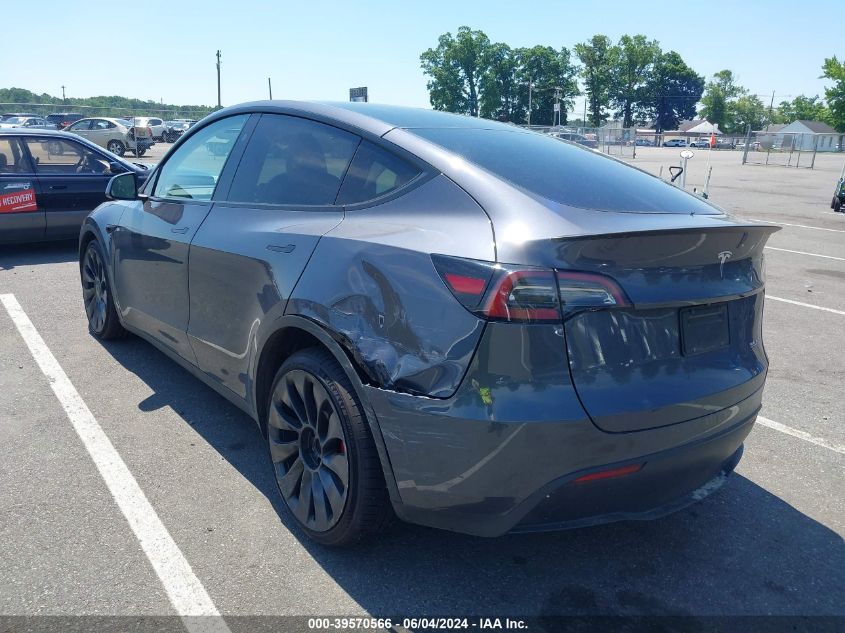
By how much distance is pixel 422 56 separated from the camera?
355ft

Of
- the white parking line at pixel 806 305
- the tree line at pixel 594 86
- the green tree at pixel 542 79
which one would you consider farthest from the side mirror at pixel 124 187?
the green tree at pixel 542 79

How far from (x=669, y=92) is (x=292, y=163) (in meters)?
147

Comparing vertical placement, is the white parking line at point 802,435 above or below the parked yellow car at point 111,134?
below

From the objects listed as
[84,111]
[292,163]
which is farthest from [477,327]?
[84,111]

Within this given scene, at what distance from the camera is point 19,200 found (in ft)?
27.5

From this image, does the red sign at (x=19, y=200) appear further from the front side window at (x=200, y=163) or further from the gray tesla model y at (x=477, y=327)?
the gray tesla model y at (x=477, y=327)

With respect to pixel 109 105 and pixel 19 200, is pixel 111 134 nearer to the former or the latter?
pixel 19 200

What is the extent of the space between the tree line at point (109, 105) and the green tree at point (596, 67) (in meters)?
69.5

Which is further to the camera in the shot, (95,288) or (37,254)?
(37,254)

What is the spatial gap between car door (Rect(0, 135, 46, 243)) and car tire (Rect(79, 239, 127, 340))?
3600mm

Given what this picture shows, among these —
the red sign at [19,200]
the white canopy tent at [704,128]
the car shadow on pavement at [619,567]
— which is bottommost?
the car shadow on pavement at [619,567]

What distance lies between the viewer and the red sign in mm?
8297

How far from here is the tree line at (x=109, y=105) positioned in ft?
169

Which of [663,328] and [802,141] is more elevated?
[802,141]
